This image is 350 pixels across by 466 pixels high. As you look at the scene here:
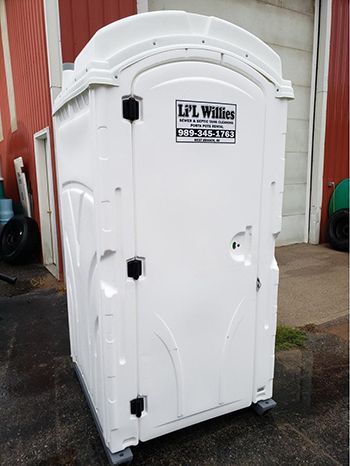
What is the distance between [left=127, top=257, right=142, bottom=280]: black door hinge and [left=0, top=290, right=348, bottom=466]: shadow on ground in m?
1.07

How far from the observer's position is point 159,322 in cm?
187

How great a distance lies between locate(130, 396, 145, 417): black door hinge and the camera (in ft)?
6.18

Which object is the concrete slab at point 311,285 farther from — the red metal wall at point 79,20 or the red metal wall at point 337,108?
the red metal wall at point 79,20

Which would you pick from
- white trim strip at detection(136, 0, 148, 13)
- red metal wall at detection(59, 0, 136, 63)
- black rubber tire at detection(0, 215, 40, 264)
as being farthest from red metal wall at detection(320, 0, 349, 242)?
black rubber tire at detection(0, 215, 40, 264)

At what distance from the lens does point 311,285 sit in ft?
16.1

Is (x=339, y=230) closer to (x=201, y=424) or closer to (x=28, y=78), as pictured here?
(x=201, y=424)

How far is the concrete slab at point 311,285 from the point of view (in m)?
3.92

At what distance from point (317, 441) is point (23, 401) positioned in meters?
1.96

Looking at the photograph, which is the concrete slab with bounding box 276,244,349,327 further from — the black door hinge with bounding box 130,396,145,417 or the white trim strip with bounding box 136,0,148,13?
the white trim strip with bounding box 136,0,148,13

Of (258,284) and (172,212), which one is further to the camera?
(258,284)

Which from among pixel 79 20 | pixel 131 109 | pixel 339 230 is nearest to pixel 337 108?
pixel 339 230

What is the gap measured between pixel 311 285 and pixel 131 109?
4.10 m

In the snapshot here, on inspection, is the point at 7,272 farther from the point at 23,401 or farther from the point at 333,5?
the point at 333,5

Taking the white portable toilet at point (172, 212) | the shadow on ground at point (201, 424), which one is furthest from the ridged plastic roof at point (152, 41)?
the shadow on ground at point (201, 424)
